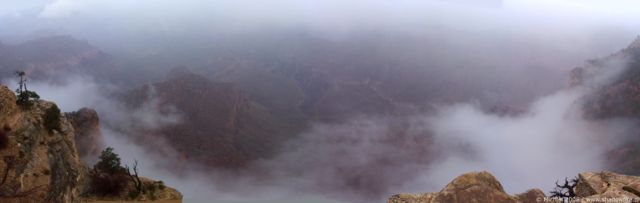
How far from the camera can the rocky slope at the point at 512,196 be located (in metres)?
31.1

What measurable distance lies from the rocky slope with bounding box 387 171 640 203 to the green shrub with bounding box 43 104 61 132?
2729 centimetres

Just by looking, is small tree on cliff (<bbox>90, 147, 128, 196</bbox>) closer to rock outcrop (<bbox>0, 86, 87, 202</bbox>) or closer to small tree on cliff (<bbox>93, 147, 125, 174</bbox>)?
small tree on cliff (<bbox>93, 147, 125, 174</bbox>)

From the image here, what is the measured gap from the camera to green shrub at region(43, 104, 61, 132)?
4495 centimetres

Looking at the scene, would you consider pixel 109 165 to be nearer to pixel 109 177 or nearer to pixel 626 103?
pixel 109 177

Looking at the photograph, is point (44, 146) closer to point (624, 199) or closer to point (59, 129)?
point (59, 129)

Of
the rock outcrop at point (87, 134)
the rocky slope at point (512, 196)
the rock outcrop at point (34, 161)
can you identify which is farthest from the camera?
the rock outcrop at point (87, 134)

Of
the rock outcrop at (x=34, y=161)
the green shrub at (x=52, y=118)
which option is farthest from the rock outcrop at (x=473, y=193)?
the green shrub at (x=52, y=118)

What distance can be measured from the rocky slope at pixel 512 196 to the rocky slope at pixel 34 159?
922 inches

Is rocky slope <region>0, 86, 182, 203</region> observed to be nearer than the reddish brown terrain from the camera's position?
Yes

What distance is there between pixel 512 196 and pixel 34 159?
31.6 m

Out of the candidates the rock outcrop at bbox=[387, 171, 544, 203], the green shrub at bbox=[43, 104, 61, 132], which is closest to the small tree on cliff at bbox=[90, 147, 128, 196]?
the green shrub at bbox=[43, 104, 61, 132]

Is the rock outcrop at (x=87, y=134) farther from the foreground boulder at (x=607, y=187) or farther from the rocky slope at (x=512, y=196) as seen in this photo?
the foreground boulder at (x=607, y=187)

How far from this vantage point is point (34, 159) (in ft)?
129

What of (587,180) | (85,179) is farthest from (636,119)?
(85,179)
